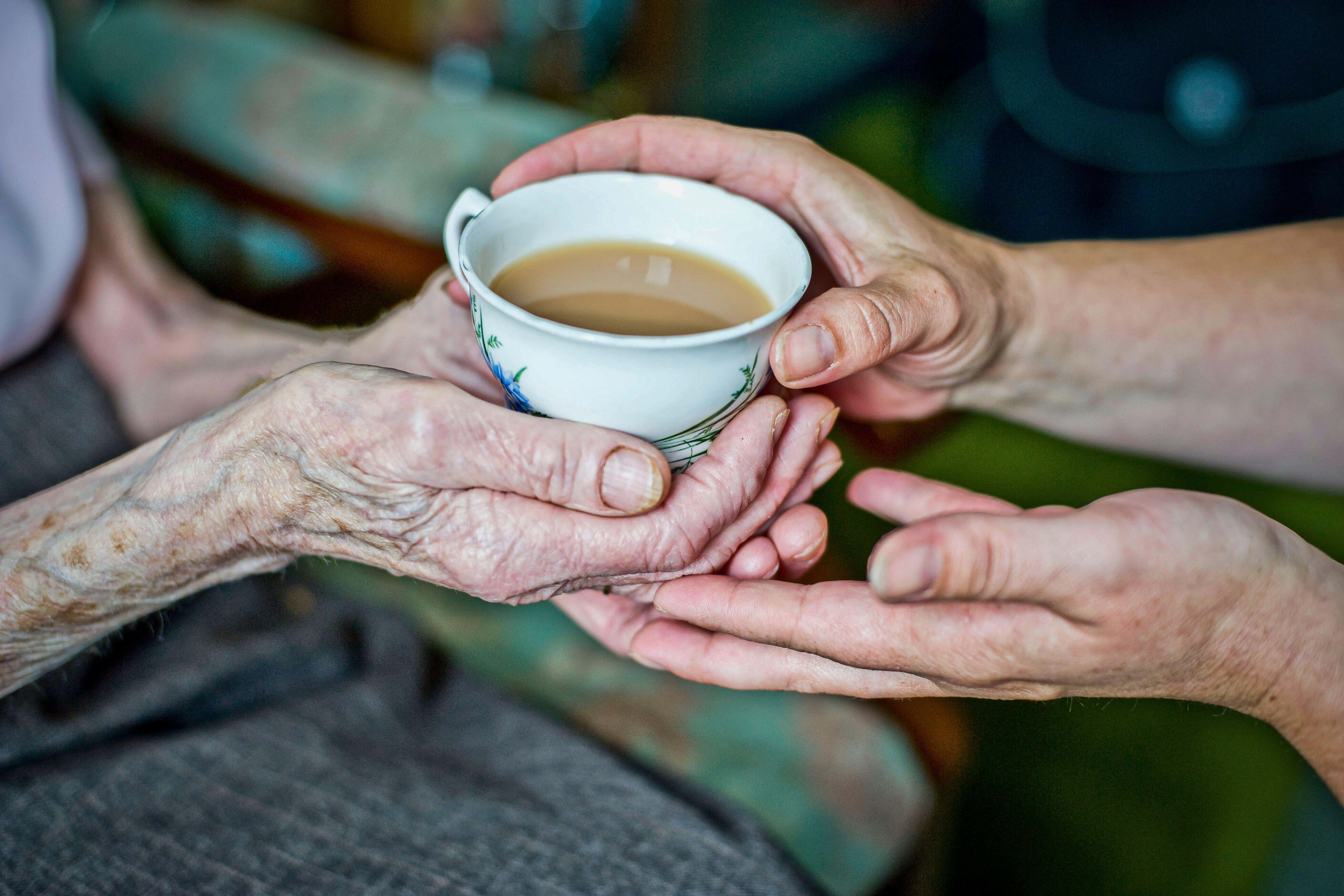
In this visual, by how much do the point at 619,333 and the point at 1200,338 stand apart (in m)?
0.76

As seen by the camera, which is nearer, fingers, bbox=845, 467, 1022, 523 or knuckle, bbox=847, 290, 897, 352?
knuckle, bbox=847, 290, 897, 352

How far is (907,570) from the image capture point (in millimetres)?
564

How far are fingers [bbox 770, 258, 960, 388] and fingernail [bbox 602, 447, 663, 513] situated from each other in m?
0.13

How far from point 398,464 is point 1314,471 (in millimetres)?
1164

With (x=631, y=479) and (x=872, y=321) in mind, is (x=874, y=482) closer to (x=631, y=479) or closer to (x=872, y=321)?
(x=872, y=321)

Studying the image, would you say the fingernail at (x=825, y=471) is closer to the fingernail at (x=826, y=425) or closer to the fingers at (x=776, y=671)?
the fingernail at (x=826, y=425)

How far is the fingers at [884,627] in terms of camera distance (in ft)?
2.23

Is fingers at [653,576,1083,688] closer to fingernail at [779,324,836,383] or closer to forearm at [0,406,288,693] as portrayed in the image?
fingernail at [779,324,836,383]

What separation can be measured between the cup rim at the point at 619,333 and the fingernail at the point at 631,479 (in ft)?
0.30

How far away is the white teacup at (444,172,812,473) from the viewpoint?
63cm

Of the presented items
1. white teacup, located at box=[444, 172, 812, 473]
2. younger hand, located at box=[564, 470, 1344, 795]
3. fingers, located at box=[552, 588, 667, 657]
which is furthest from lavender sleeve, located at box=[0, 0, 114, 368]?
younger hand, located at box=[564, 470, 1344, 795]

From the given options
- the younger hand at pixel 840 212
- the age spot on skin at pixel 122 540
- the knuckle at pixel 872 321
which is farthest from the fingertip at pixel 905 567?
the age spot on skin at pixel 122 540

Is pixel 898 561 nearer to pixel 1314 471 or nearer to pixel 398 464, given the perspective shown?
pixel 398 464

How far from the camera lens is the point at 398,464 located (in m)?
0.68
